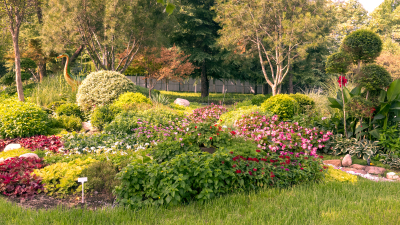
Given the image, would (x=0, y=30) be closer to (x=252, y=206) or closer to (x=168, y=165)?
(x=168, y=165)

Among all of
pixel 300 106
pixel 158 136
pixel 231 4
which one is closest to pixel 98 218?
pixel 158 136

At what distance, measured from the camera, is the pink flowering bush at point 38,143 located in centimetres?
664

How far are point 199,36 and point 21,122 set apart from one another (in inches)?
614

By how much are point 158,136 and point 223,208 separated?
140 inches

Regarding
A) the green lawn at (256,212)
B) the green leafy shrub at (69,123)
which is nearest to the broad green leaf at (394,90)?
the green lawn at (256,212)

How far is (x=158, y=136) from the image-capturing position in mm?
6512

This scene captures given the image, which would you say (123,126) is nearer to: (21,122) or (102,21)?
(21,122)

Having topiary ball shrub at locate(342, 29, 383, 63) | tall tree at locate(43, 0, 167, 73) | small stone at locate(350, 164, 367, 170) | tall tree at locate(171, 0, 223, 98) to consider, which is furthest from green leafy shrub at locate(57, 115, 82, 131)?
tall tree at locate(171, 0, 223, 98)

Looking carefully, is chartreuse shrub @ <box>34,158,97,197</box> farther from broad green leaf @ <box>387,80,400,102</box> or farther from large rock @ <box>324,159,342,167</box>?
broad green leaf @ <box>387,80,400,102</box>

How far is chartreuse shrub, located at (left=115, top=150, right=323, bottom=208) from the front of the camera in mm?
3377

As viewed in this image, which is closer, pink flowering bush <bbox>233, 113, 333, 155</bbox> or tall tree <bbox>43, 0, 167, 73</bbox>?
pink flowering bush <bbox>233, 113, 333, 155</bbox>

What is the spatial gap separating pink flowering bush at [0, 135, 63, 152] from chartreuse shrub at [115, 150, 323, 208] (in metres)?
3.69

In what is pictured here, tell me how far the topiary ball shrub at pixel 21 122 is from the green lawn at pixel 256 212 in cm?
484

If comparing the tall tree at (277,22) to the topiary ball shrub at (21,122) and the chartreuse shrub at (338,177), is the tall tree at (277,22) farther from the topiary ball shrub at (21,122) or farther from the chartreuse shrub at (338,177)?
the chartreuse shrub at (338,177)
